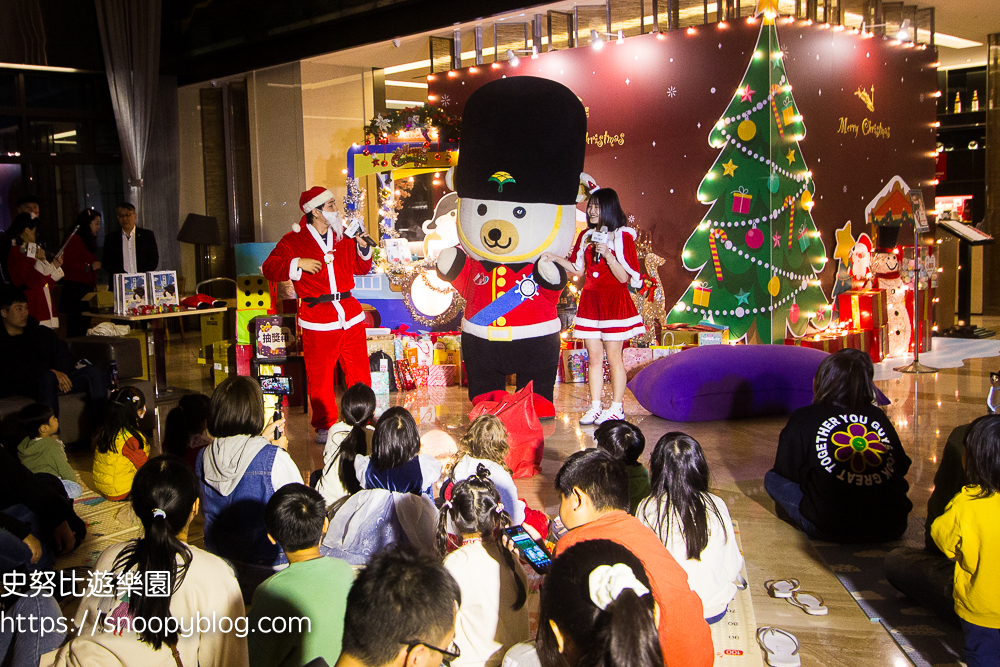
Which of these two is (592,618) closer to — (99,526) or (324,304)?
(99,526)

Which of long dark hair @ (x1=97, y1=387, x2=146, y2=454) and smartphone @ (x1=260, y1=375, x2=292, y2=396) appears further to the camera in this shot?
smartphone @ (x1=260, y1=375, x2=292, y2=396)

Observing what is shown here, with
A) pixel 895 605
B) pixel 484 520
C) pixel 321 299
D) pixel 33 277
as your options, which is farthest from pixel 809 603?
pixel 33 277

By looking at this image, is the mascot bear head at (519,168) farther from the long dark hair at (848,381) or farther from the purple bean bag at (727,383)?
the long dark hair at (848,381)

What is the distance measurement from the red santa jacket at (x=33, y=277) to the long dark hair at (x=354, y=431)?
473cm

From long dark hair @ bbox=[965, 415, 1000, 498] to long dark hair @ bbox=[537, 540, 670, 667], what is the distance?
1.51 metres

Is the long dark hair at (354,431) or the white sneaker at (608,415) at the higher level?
the long dark hair at (354,431)

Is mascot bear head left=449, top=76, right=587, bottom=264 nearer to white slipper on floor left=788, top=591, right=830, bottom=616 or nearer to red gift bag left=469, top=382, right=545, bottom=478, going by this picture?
red gift bag left=469, top=382, right=545, bottom=478

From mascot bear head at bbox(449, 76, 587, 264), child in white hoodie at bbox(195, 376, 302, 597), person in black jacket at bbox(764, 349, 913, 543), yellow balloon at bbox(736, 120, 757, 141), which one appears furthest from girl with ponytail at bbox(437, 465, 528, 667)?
yellow balloon at bbox(736, 120, 757, 141)

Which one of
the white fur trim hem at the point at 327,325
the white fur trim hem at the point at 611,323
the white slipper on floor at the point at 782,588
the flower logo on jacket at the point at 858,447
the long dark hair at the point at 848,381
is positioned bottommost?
the white slipper on floor at the point at 782,588

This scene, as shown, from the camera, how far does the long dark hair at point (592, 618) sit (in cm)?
152

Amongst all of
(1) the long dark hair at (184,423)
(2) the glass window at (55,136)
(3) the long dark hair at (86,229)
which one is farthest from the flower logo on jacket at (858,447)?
(2) the glass window at (55,136)

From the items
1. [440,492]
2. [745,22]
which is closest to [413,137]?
[745,22]

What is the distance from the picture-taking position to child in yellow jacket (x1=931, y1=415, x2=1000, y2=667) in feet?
8.43

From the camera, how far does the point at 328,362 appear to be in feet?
18.5
